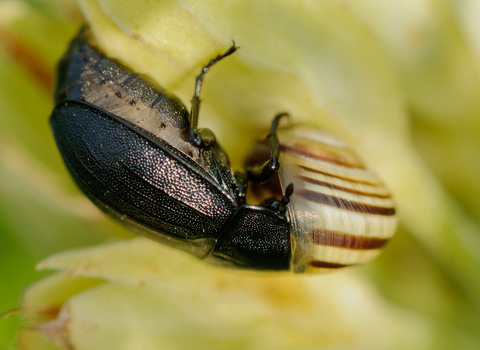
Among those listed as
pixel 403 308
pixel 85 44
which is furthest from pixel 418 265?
pixel 85 44

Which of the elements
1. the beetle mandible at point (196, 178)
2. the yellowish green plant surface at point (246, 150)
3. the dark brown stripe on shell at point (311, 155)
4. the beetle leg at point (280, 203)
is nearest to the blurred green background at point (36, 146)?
the yellowish green plant surface at point (246, 150)

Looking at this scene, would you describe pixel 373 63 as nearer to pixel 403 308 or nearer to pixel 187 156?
pixel 187 156

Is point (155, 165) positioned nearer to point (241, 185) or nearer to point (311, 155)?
point (241, 185)

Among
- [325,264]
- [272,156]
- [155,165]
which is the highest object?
[272,156]

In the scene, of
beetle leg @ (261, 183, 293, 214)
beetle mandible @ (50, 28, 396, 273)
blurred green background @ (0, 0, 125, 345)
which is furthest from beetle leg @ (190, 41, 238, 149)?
blurred green background @ (0, 0, 125, 345)

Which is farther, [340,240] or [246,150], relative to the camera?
[246,150]

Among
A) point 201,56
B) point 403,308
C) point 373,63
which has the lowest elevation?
point 403,308

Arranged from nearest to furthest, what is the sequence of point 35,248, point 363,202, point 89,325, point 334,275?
A: point 89,325 < point 363,202 < point 334,275 < point 35,248

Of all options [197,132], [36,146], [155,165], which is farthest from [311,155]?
[36,146]
